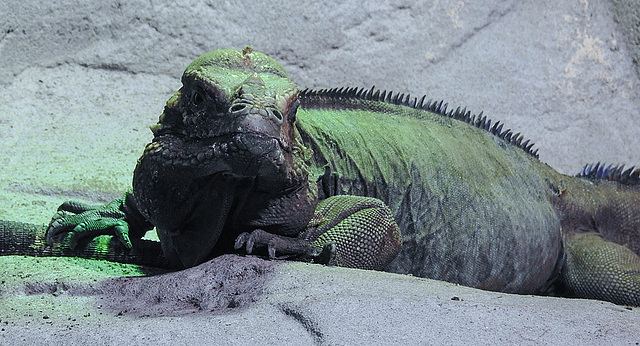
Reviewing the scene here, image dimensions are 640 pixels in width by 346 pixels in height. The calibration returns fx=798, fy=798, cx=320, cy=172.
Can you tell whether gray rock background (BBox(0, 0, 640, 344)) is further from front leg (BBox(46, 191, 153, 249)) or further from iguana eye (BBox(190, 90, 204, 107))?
iguana eye (BBox(190, 90, 204, 107))

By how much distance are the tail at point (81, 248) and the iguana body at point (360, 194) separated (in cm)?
8

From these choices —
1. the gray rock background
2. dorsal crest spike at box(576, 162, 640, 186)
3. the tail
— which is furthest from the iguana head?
dorsal crest spike at box(576, 162, 640, 186)

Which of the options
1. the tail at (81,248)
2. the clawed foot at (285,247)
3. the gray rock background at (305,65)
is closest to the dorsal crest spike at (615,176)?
the gray rock background at (305,65)

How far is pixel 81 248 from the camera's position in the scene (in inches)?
166

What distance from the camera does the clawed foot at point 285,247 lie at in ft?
12.1

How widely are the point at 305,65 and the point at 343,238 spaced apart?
4.61 metres

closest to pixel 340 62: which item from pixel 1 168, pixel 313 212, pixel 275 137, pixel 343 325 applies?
pixel 1 168

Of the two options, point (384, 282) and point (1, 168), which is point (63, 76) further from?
point (384, 282)

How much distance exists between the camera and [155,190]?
368 cm

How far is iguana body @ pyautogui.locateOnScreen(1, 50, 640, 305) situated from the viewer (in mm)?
3504

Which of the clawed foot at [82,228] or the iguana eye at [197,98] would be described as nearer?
the iguana eye at [197,98]

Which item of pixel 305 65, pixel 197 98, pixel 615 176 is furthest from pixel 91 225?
pixel 305 65

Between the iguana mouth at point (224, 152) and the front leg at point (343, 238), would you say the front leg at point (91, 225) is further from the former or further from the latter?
the front leg at point (343, 238)

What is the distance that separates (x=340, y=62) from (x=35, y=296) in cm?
574
